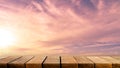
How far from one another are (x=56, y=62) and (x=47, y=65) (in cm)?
Result: 14

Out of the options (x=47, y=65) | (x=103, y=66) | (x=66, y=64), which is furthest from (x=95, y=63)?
(x=47, y=65)

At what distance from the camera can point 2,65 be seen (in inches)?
125

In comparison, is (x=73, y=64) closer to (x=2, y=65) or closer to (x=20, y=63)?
(x=20, y=63)

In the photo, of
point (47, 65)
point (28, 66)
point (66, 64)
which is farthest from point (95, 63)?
point (28, 66)

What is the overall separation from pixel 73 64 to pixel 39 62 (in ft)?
1.44

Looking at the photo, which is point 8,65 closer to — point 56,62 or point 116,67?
point 56,62

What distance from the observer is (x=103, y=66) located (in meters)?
3.09

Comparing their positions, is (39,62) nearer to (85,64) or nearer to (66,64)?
(66,64)

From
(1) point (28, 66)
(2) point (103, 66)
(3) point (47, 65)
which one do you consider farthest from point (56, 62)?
(2) point (103, 66)

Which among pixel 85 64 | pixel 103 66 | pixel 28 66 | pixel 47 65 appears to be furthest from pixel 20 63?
pixel 103 66

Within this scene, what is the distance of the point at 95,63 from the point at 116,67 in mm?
266

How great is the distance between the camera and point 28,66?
10.2 ft

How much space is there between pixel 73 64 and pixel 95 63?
28 cm

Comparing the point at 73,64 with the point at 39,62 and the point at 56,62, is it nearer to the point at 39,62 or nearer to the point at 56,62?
the point at 56,62
